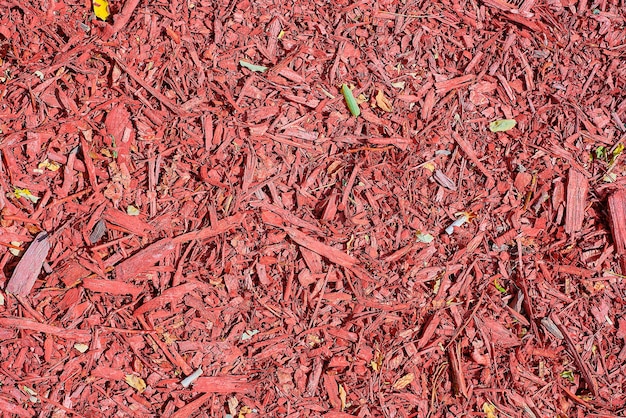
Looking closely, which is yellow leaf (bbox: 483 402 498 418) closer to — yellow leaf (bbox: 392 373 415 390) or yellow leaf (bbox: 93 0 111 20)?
yellow leaf (bbox: 392 373 415 390)

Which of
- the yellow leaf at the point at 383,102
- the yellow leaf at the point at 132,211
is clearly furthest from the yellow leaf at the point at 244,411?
the yellow leaf at the point at 383,102

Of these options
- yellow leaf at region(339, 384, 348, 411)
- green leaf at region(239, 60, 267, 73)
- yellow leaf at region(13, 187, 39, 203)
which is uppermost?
green leaf at region(239, 60, 267, 73)

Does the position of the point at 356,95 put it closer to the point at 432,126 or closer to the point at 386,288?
the point at 432,126

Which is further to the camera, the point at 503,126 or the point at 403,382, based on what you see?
the point at 503,126

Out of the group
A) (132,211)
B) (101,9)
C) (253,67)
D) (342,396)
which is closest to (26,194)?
(132,211)

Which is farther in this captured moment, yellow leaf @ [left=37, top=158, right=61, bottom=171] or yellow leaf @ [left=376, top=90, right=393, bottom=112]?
yellow leaf @ [left=376, top=90, right=393, bottom=112]

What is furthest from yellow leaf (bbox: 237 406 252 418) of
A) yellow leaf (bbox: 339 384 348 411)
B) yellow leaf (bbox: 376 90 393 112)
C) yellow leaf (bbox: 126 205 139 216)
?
yellow leaf (bbox: 376 90 393 112)

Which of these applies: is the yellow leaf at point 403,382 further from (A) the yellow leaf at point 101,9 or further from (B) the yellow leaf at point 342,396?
(A) the yellow leaf at point 101,9

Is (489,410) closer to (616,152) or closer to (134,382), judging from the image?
(616,152)
